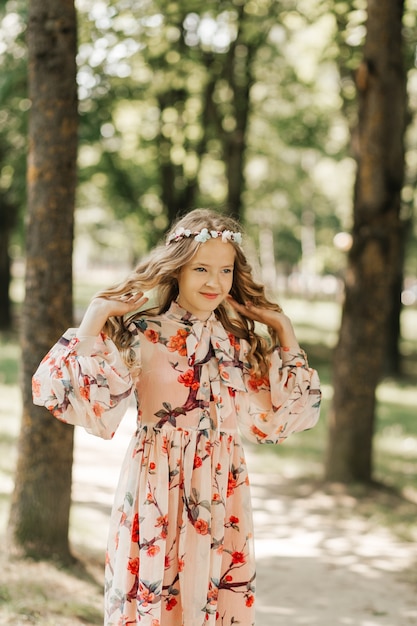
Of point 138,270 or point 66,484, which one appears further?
point 66,484

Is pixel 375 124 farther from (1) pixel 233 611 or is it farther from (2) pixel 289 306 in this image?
(2) pixel 289 306

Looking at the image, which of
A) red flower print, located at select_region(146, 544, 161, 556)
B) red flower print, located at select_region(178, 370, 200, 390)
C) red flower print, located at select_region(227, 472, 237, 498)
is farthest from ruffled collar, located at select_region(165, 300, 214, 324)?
red flower print, located at select_region(146, 544, 161, 556)

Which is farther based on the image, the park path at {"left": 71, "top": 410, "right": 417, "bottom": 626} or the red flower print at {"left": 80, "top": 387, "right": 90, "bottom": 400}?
the park path at {"left": 71, "top": 410, "right": 417, "bottom": 626}

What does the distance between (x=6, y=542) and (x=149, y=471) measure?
2287mm

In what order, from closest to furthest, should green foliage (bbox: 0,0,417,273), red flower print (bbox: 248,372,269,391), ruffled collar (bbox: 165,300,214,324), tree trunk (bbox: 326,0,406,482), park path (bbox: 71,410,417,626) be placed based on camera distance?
ruffled collar (bbox: 165,300,214,324) < red flower print (bbox: 248,372,269,391) < park path (bbox: 71,410,417,626) < tree trunk (bbox: 326,0,406,482) < green foliage (bbox: 0,0,417,273)

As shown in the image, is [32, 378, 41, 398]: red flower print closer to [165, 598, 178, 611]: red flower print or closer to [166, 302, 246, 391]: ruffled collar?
[166, 302, 246, 391]: ruffled collar

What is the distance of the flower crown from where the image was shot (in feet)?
10.3

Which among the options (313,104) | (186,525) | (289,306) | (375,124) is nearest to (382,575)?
(186,525)

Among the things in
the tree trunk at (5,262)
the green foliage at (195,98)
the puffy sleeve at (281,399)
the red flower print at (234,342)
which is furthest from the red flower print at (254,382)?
the tree trunk at (5,262)

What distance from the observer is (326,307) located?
3544cm

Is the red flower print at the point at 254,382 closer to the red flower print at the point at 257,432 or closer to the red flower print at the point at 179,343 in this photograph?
the red flower print at the point at 257,432

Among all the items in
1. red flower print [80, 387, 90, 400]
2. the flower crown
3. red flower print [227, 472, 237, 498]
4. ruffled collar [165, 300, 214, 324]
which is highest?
the flower crown

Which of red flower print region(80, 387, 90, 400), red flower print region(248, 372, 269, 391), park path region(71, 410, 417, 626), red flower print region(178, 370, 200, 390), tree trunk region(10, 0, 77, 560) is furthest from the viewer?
park path region(71, 410, 417, 626)

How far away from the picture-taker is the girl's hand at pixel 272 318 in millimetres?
3348
